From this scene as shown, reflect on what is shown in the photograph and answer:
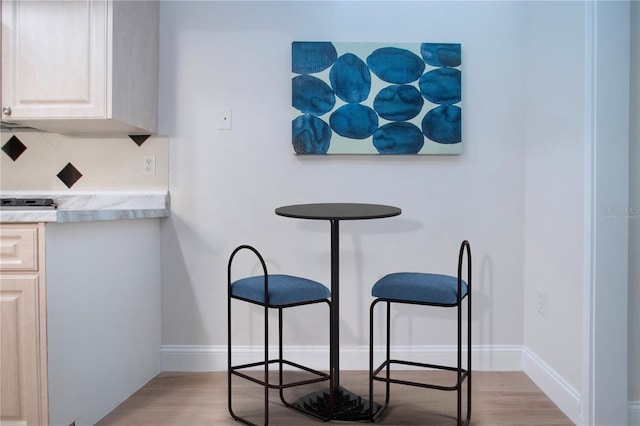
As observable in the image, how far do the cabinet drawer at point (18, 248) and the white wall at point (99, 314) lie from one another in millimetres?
46

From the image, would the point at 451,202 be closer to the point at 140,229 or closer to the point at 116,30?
the point at 140,229

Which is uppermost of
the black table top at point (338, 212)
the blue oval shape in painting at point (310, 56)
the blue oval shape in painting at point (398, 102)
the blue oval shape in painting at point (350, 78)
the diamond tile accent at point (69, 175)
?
the blue oval shape in painting at point (310, 56)

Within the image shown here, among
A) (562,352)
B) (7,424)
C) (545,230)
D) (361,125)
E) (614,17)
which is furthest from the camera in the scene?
(361,125)

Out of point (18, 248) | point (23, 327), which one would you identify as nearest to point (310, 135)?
point (18, 248)

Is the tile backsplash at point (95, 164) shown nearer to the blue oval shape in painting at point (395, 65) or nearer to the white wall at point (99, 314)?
the white wall at point (99, 314)

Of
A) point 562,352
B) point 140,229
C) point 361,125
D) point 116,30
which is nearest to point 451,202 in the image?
point 361,125

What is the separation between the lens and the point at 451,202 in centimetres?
250

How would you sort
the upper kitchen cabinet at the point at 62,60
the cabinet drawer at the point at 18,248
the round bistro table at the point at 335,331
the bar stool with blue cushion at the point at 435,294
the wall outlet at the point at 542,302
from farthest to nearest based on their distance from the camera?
the wall outlet at the point at 542,302, the upper kitchen cabinet at the point at 62,60, the round bistro table at the point at 335,331, the bar stool with blue cushion at the point at 435,294, the cabinet drawer at the point at 18,248

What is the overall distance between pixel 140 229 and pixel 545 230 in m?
2.05

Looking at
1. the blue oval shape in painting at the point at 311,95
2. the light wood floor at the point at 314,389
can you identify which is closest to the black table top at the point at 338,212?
the blue oval shape in painting at the point at 311,95

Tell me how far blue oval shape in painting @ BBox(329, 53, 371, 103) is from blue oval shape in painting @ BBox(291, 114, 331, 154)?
0.20 metres

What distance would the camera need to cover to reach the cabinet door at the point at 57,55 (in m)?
2.09

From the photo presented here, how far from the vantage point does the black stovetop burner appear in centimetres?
231

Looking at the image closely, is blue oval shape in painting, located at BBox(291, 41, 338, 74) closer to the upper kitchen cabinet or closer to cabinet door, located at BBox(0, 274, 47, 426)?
the upper kitchen cabinet
